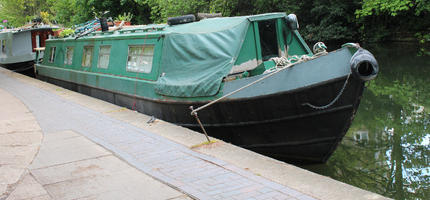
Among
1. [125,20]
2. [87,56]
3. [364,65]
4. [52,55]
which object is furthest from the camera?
[125,20]

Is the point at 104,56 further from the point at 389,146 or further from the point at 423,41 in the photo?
the point at 423,41

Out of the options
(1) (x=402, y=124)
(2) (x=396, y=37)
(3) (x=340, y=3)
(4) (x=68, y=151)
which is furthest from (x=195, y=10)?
(4) (x=68, y=151)

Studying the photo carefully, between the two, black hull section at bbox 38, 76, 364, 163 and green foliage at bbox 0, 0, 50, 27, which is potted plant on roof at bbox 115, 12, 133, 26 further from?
green foliage at bbox 0, 0, 50, 27

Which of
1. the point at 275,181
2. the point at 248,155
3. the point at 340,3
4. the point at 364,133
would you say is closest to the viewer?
the point at 275,181

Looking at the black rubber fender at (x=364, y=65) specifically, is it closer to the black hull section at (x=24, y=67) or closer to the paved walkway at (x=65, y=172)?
the paved walkway at (x=65, y=172)

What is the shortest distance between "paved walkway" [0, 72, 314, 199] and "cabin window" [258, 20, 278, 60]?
2663 millimetres

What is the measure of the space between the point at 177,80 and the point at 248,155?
2682 mm

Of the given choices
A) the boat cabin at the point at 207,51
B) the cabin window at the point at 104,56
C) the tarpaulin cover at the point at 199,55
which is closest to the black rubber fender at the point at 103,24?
the cabin window at the point at 104,56

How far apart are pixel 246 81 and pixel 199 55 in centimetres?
146

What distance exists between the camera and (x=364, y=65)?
17.3ft

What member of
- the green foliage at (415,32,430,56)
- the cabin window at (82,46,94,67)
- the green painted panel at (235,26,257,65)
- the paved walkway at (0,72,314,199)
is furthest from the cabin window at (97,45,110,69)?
the green foliage at (415,32,430,56)

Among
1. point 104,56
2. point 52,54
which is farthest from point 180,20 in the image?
point 52,54

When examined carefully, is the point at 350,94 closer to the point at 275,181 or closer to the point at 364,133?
the point at 275,181

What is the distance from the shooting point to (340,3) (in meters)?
24.6
